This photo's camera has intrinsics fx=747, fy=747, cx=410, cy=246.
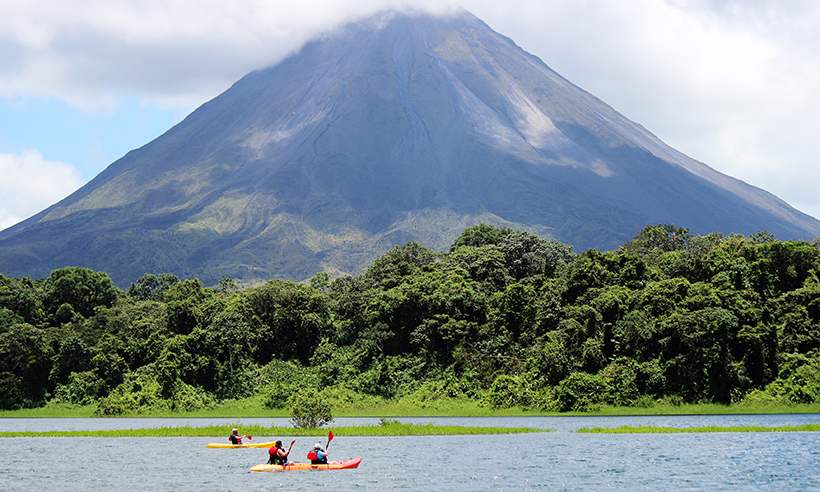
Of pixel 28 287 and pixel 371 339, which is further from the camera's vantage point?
pixel 28 287

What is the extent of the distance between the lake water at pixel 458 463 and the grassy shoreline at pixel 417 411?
4558mm

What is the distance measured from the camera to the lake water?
73.8ft

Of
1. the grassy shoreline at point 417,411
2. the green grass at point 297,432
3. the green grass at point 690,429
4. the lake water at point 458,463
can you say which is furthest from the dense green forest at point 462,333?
the green grass at point 297,432

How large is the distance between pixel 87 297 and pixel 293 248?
122947mm

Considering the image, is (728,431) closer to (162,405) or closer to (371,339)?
(371,339)

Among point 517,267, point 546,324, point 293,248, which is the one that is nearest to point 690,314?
point 546,324

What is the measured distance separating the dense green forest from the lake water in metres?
6.86

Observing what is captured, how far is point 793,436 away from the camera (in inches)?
1250

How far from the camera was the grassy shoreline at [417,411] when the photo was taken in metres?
43.0

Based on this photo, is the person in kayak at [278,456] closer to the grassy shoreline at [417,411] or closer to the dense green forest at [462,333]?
the grassy shoreline at [417,411]

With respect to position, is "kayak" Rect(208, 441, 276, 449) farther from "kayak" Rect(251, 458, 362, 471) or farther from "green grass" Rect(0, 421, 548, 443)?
"kayak" Rect(251, 458, 362, 471)

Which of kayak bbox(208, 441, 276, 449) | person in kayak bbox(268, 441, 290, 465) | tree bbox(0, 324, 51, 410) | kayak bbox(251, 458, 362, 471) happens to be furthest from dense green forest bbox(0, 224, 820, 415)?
person in kayak bbox(268, 441, 290, 465)

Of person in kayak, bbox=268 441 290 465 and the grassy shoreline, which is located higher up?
person in kayak, bbox=268 441 290 465

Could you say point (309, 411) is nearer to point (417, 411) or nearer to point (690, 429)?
point (417, 411)
